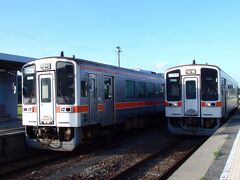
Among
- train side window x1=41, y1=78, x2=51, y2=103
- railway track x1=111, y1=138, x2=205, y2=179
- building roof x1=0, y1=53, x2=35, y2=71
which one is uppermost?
building roof x1=0, y1=53, x2=35, y2=71

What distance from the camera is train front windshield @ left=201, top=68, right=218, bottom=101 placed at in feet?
55.1

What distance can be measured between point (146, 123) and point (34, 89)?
896 centimetres

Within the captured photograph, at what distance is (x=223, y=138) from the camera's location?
13.4 meters

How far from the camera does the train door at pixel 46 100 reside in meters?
13.1

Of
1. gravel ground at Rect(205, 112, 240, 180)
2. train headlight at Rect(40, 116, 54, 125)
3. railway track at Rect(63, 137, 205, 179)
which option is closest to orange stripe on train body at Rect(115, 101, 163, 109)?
railway track at Rect(63, 137, 205, 179)

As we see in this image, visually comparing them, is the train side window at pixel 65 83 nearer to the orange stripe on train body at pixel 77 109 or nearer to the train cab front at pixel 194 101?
the orange stripe on train body at pixel 77 109

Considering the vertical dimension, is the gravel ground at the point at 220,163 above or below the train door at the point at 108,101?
below

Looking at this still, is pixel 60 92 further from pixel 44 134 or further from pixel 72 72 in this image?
pixel 44 134

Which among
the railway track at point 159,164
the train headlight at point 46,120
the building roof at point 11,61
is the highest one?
the building roof at point 11,61

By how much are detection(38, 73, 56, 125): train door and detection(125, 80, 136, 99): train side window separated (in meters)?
5.00

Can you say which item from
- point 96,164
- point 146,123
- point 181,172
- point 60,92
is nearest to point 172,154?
point 96,164

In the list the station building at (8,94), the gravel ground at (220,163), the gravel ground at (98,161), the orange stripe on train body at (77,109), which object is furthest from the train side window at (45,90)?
the station building at (8,94)

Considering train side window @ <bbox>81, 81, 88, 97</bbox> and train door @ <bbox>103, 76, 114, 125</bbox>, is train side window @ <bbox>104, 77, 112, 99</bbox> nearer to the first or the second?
train door @ <bbox>103, 76, 114, 125</bbox>

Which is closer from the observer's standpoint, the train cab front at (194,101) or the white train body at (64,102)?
the white train body at (64,102)
